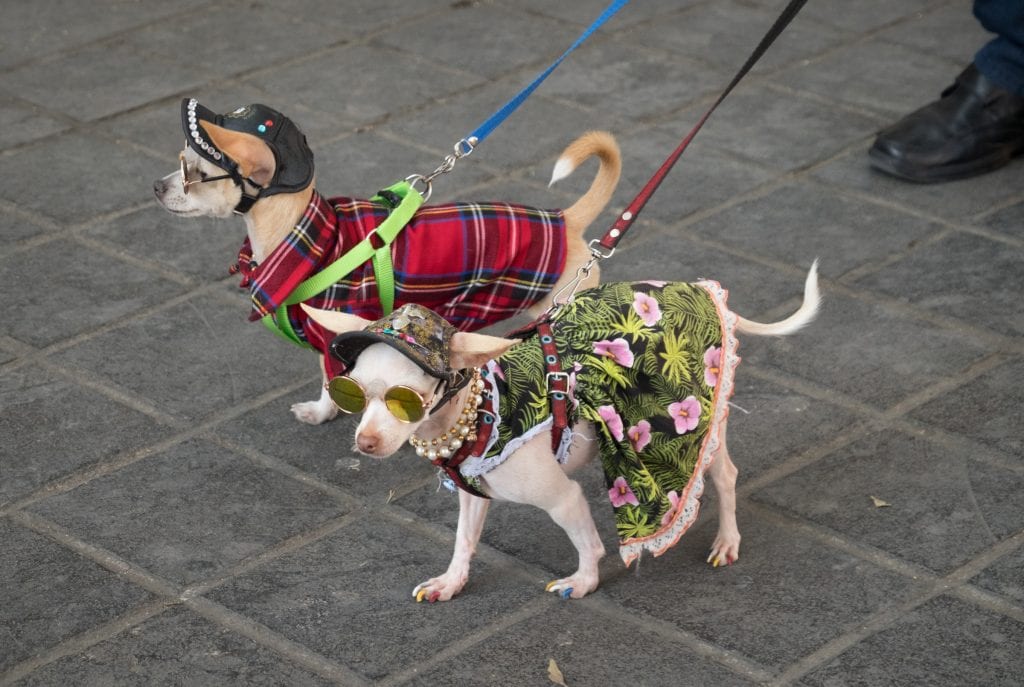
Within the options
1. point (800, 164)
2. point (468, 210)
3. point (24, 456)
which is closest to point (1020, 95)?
point (800, 164)

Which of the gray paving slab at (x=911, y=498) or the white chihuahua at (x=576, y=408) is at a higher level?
the white chihuahua at (x=576, y=408)

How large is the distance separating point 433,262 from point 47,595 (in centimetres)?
138

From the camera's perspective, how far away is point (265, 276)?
3.99 m

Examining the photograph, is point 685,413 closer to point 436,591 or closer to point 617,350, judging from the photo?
point 617,350

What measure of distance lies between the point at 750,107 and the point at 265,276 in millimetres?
3286

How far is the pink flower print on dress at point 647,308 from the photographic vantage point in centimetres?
341

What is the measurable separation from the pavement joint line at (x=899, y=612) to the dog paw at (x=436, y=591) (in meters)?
0.85

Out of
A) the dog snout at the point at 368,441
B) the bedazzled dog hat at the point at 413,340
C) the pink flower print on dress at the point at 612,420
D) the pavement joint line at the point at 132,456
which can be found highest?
the bedazzled dog hat at the point at 413,340

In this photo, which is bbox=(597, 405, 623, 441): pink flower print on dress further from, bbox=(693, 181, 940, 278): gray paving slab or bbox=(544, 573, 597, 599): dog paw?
bbox=(693, 181, 940, 278): gray paving slab

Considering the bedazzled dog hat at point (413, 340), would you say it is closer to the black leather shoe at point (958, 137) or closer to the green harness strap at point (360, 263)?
the green harness strap at point (360, 263)

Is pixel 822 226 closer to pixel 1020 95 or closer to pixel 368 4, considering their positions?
pixel 1020 95

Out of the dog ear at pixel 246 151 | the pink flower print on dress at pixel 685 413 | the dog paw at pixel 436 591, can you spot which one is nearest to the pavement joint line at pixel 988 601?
the pink flower print on dress at pixel 685 413

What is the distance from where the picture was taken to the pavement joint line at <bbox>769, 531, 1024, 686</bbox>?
334 centimetres

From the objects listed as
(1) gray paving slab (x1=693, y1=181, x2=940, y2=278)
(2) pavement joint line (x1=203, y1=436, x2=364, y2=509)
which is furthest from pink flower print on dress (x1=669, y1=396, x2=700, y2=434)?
(1) gray paving slab (x1=693, y1=181, x2=940, y2=278)
